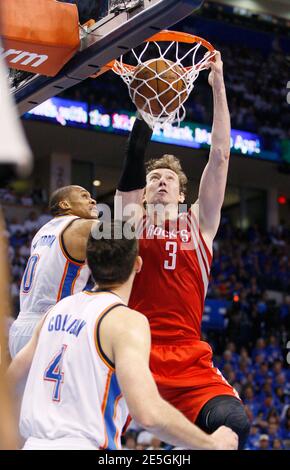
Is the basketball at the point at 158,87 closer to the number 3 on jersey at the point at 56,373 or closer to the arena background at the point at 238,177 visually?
the number 3 on jersey at the point at 56,373

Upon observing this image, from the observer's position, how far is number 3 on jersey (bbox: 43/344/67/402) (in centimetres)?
276

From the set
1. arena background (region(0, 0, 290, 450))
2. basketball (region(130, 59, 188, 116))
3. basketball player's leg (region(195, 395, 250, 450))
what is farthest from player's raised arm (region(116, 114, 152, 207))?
arena background (region(0, 0, 290, 450))

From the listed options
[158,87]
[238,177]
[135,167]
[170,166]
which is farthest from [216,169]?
[238,177]

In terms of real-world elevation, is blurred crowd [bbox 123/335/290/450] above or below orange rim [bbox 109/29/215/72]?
below

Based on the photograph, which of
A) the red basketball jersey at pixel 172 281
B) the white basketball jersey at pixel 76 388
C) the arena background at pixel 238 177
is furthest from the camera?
the arena background at pixel 238 177

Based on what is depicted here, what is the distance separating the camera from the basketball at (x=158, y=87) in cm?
451

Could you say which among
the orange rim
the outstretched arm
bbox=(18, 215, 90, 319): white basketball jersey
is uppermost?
the orange rim

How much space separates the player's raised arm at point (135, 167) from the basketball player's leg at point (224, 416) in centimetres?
122

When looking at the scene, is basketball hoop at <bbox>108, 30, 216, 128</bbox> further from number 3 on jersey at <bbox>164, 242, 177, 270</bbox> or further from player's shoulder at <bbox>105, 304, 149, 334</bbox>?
player's shoulder at <bbox>105, 304, 149, 334</bbox>

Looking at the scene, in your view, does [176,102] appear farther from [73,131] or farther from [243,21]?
[243,21]

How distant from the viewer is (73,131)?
17812mm

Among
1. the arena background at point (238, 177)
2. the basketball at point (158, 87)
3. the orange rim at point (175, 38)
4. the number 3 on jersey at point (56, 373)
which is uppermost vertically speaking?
the orange rim at point (175, 38)

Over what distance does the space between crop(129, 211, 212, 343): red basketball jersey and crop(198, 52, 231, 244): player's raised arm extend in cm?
10

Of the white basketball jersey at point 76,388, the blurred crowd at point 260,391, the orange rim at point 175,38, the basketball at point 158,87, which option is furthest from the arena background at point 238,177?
the white basketball jersey at point 76,388
